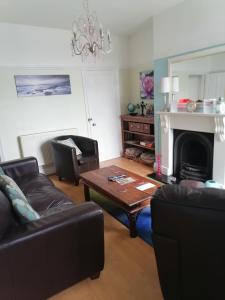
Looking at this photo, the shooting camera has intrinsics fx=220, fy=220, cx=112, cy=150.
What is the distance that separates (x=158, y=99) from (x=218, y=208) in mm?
3090

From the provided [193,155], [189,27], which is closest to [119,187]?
[193,155]

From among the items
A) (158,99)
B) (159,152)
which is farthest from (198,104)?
(159,152)

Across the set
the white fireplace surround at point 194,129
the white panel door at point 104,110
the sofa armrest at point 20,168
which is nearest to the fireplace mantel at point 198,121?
the white fireplace surround at point 194,129

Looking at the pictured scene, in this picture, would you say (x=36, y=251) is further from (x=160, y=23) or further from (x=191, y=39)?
(x=160, y=23)

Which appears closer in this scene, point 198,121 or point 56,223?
point 56,223

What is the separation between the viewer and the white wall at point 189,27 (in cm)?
283

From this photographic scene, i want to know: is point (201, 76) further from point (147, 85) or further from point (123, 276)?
point (123, 276)

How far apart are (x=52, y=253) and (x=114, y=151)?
378cm

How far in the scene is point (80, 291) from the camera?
170 centimetres

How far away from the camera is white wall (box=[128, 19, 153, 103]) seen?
4.22m

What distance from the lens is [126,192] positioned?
2.33 m

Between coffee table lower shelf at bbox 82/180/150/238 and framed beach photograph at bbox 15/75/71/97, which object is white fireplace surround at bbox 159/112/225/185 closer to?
coffee table lower shelf at bbox 82/180/150/238

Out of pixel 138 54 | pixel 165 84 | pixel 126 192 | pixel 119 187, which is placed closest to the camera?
pixel 126 192

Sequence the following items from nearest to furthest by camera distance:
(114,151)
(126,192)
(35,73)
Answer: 1. (126,192)
2. (35,73)
3. (114,151)
